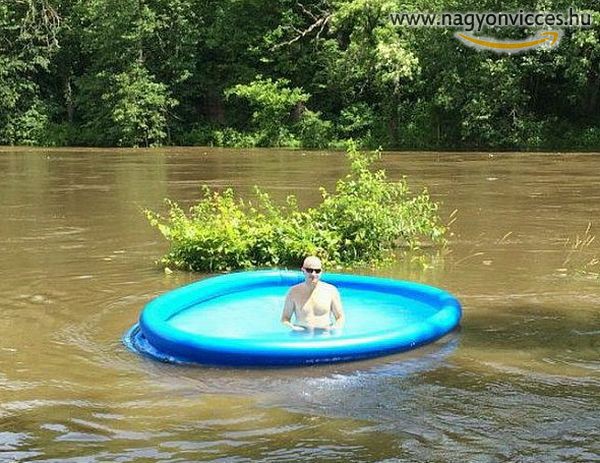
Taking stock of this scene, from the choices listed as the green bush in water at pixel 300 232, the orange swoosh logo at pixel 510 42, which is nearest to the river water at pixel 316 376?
the green bush in water at pixel 300 232

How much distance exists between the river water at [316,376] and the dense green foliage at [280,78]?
18.9 m

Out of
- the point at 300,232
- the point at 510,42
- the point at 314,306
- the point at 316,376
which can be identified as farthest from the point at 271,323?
the point at 510,42

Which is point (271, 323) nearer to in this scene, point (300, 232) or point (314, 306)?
point (314, 306)

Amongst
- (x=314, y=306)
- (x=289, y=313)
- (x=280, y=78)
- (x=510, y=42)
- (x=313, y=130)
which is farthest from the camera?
(x=280, y=78)

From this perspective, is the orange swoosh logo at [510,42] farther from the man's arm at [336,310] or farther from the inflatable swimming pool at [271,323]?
the man's arm at [336,310]

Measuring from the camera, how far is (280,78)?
37969 mm

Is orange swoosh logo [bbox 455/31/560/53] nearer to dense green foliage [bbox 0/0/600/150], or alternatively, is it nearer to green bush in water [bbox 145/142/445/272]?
dense green foliage [bbox 0/0/600/150]

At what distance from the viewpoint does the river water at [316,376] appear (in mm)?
4387

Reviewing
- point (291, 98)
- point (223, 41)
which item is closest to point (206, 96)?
point (223, 41)

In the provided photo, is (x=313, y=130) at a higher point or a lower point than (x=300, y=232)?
higher

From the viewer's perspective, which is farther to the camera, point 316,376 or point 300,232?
point 300,232

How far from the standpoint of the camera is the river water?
4.39 m

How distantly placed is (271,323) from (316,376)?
5.70 ft

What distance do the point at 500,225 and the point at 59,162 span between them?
715 inches
